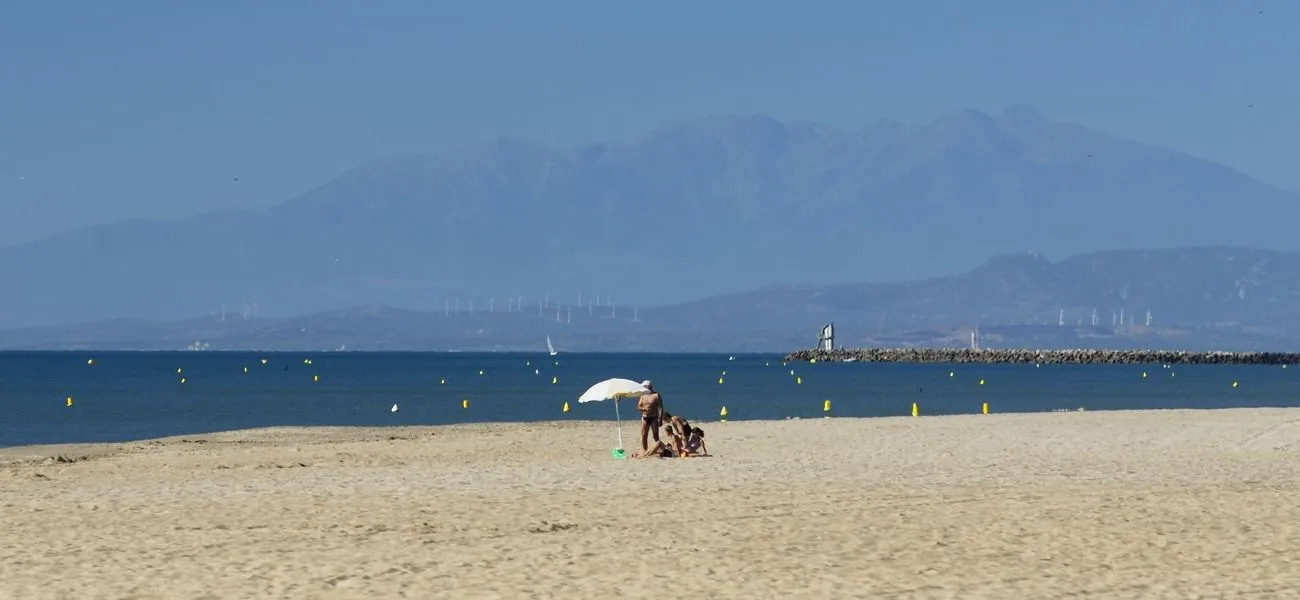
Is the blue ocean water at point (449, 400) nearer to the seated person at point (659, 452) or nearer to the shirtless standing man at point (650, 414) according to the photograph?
the shirtless standing man at point (650, 414)

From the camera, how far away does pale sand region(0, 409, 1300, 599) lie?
55.8ft

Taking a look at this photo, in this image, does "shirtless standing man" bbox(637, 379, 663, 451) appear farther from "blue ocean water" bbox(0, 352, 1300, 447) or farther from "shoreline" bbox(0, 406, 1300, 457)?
"blue ocean water" bbox(0, 352, 1300, 447)

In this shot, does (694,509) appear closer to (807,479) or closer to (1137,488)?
(807,479)

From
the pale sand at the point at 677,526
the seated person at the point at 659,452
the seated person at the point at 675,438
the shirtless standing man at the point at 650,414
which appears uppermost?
the shirtless standing man at the point at 650,414

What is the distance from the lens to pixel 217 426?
61.7m

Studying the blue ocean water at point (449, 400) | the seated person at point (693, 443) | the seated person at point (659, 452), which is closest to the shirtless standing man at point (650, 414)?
the seated person at point (659, 452)

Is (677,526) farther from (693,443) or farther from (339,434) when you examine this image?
(339,434)

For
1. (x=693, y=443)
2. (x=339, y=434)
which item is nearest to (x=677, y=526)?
(x=693, y=443)

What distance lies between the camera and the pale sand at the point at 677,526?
17.0 m

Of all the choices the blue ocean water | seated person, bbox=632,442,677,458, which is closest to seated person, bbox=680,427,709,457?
seated person, bbox=632,442,677,458

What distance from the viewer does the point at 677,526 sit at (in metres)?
21.0

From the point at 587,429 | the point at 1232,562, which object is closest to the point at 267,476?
the point at 1232,562

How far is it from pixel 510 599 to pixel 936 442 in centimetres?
2205

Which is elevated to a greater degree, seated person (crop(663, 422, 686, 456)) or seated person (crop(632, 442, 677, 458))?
seated person (crop(663, 422, 686, 456))
